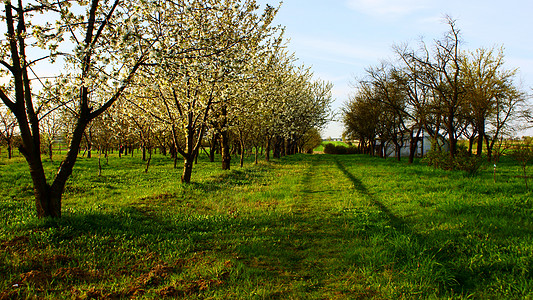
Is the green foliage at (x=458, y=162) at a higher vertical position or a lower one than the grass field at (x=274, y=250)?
higher

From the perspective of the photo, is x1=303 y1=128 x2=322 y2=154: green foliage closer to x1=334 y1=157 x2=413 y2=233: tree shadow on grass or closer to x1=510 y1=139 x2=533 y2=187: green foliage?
x1=334 y1=157 x2=413 y2=233: tree shadow on grass

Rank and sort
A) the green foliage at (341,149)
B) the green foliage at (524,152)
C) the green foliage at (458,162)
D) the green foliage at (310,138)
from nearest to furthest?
the green foliage at (524,152) → the green foliage at (458,162) → the green foliage at (310,138) → the green foliage at (341,149)

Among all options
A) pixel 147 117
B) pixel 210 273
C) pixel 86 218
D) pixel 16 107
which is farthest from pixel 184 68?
pixel 147 117

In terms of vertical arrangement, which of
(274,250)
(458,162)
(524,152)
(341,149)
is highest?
(341,149)

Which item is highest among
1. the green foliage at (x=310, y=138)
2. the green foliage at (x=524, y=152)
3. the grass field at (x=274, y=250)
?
the green foliage at (x=310, y=138)

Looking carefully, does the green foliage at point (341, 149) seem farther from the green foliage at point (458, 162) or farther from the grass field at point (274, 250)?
the grass field at point (274, 250)

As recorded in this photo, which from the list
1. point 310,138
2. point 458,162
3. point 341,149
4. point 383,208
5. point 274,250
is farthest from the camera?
point 341,149

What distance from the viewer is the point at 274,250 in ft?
19.9

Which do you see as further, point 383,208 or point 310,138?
point 310,138

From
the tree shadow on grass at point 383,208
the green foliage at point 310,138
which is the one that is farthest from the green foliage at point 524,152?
the green foliage at point 310,138

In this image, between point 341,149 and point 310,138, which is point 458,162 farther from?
point 341,149

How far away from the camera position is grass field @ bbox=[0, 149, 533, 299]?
441 cm

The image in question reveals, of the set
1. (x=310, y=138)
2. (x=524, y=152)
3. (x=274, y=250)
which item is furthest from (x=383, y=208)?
(x=310, y=138)

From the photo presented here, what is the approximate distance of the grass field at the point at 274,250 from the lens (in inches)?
174
